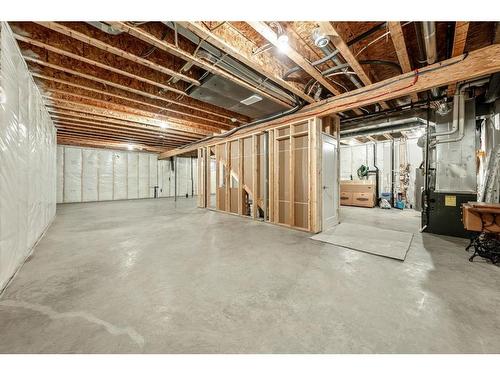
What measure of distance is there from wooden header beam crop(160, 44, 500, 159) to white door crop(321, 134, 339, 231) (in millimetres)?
660

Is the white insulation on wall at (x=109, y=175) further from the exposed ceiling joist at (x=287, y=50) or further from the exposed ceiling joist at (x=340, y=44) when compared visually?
the exposed ceiling joist at (x=340, y=44)

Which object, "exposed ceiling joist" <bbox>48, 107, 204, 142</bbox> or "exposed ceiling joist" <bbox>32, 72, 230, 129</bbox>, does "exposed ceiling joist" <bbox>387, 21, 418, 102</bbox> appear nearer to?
"exposed ceiling joist" <bbox>32, 72, 230, 129</bbox>

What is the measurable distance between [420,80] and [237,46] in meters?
2.56

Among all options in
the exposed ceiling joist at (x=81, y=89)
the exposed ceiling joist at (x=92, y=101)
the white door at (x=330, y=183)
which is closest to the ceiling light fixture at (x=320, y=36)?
the white door at (x=330, y=183)

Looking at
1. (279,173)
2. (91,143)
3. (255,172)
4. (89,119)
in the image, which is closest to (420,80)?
(279,173)

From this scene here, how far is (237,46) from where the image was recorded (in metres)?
2.41

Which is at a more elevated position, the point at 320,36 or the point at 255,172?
the point at 320,36

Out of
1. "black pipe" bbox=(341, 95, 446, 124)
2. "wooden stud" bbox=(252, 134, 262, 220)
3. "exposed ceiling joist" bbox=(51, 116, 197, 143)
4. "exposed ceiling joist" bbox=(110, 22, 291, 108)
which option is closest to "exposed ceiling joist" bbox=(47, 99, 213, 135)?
"exposed ceiling joist" bbox=(51, 116, 197, 143)

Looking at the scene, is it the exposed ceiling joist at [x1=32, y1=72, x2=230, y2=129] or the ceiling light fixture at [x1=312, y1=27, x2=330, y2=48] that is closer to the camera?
the ceiling light fixture at [x1=312, y1=27, x2=330, y2=48]

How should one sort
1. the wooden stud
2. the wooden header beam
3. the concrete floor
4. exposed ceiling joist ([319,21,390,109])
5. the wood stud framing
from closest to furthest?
the concrete floor → exposed ceiling joist ([319,21,390,109]) → the wooden header beam → the wood stud framing → the wooden stud

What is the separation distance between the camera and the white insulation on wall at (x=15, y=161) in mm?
1766

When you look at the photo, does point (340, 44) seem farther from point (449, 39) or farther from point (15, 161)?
point (15, 161)

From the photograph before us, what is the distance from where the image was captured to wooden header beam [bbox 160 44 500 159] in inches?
91.2

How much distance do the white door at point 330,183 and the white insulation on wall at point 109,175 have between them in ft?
29.5
